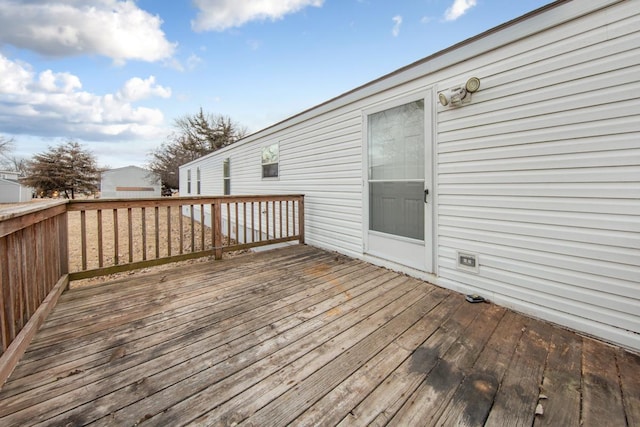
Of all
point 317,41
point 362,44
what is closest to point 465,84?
point 362,44

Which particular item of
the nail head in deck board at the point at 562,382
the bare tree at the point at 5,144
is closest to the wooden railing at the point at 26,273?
the nail head in deck board at the point at 562,382

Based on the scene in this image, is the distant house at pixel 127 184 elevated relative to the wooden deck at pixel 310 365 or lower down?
elevated

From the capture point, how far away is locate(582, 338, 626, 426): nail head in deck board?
1177 millimetres

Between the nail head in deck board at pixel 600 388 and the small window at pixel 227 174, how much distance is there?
845cm

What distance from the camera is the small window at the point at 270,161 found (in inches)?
227

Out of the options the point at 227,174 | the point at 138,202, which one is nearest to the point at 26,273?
the point at 138,202

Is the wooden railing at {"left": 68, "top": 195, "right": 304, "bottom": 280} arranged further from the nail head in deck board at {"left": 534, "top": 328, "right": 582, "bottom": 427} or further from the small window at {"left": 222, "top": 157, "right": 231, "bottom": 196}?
the nail head in deck board at {"left": 534, "top": 328, "right": 582, "bottom": 427}

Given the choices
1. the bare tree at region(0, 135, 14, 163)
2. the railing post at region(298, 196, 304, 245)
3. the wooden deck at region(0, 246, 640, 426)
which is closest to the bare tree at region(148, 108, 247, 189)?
the bare tree at region(0, 135, 14, 163)

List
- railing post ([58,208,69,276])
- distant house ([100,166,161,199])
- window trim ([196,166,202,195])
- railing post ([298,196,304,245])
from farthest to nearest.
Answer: distant house ([100,166,161,199]) → window trim ([196,166,202,195]) → railing post ([298,196,304,245]) → railing post ([58,208,69,276])

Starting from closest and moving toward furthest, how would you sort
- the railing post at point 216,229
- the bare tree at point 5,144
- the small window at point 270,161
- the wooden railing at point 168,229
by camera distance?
the wooden railing at point 168,229 → the railing post at point 216,229 → the small window at point 270,161 → the bare tree at point 5,144

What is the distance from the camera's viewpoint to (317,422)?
44.9 inches

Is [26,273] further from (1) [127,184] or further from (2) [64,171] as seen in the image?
(2) [64,171]

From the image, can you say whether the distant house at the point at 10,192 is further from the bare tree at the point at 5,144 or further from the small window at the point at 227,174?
the small window at the point at 227,174

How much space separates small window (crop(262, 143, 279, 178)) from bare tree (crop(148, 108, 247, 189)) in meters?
16.0
